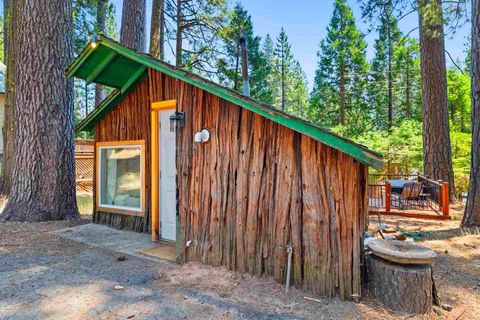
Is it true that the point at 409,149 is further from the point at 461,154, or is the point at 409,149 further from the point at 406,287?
the point at 406,287

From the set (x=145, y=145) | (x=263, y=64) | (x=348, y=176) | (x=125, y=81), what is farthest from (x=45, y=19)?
(x=263, y=64)

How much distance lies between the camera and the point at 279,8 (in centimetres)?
1714

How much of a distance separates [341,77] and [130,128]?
68.2 ft

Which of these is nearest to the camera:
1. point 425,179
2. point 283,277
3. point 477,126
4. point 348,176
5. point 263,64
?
point 348,176

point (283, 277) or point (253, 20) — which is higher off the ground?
point (253, 20)

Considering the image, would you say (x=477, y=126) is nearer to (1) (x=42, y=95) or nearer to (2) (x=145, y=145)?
(2) (x=145, y=145)

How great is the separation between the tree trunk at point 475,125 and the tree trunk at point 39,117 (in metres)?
7.97

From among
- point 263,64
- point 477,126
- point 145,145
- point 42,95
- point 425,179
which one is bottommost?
point 425,179

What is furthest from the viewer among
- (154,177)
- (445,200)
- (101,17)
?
(101,17)

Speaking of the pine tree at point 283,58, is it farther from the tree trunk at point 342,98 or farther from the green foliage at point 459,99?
the green foliage at point 459,99

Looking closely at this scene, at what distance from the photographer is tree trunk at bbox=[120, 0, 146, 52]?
9.19 m

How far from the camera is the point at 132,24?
30.3ft

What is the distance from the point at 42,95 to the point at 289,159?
5.44m

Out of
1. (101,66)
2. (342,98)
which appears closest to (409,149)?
(342,98)
